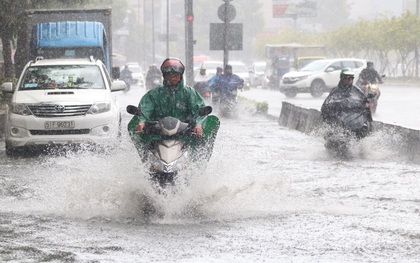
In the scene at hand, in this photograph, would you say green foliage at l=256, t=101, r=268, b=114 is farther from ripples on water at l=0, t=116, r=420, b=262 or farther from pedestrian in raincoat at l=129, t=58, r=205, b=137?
pedestrian in raincoat at l=129, t=58, r=205, b=137

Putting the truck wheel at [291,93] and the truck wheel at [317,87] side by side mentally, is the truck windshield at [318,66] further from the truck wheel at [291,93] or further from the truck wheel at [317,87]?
the truck wheel at [291,93]

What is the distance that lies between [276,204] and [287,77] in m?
34.0

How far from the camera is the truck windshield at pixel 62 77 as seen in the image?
16.9 meters

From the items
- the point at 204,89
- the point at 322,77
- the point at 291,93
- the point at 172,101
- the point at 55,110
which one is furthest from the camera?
the point at 291,93

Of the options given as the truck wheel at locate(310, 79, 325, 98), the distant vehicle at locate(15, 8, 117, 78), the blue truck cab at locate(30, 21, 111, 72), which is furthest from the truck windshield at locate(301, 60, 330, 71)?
the blue truck cab at locate(30, 21, 111, 72)

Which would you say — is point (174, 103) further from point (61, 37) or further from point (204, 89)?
point (204, 89)

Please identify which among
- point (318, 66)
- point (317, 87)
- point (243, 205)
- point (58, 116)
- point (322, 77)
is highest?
point (58, 116)

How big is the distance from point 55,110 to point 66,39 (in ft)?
38.4

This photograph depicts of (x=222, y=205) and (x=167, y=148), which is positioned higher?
(x=167, y=148)

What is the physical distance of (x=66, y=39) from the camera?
27281 mm

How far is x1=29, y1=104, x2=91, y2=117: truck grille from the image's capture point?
51.9 ft

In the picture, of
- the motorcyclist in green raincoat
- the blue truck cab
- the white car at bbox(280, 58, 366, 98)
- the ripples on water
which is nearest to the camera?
the ripples on water

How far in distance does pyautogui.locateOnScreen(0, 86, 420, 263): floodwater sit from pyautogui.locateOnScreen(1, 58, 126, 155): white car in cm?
210

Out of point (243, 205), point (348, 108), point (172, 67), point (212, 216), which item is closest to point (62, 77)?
point (348, 108)
